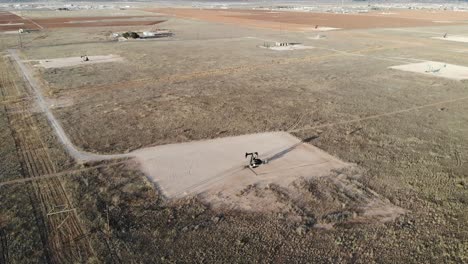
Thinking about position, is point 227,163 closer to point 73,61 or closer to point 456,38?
point 73,61

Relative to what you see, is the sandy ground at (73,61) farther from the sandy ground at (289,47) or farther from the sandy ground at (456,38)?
the sandy ground at (456,38)

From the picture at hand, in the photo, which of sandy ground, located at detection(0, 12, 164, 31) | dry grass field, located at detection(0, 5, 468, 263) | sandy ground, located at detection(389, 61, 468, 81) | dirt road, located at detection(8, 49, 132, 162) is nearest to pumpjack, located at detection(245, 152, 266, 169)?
dry grass field, located at detection(0, 5, 468, 263)

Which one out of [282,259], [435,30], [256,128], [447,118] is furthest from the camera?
[435,30]

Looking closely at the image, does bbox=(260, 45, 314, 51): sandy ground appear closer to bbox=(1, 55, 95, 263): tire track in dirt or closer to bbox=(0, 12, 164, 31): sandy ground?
bbox=(1, 55, 95, 263): tire track in dirt

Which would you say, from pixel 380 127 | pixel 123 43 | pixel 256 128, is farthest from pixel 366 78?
pixel 123 43

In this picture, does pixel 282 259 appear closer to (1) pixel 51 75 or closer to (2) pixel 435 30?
(1) pixel 51 75

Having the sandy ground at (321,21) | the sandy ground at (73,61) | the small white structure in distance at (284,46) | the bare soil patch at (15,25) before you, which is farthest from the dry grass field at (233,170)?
the sandy ground at (321,21)
